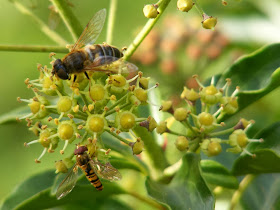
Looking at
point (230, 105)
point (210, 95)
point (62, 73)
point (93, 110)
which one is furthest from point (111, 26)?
point (230, 105)

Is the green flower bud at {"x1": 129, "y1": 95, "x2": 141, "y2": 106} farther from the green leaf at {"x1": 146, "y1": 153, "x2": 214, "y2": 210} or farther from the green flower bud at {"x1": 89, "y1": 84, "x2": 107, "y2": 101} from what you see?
the green leaf at {"x1": 146, "y1": 153, "x2": 214, "y2": 210}

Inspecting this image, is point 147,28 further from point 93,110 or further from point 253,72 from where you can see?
point 253,72

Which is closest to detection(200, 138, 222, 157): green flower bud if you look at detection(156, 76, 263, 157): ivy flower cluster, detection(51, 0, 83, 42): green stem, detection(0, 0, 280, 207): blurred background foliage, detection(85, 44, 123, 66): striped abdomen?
detection(156, 76, 263, 157): ivy flower cluster

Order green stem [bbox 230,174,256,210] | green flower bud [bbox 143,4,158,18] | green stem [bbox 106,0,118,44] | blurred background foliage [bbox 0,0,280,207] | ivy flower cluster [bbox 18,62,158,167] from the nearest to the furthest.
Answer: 1. green flower bud [bbox 143,4,158,18]
2. ivy flower cluster [bbox 18,62,158,167]
3. green stem [bbox 106,0,118,44]
4. green stem [bbox 230,174,256,210]
5. blurred background foliage [bbox 0,0,280,207]

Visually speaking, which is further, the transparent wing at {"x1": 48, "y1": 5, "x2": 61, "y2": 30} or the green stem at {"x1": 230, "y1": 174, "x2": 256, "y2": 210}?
the green stem at {"x1": 230, "y1": 174, "x2": 256, "y2": 210}

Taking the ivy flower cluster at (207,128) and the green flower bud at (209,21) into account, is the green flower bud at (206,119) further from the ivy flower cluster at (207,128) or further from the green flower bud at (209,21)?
the green flower bud at (209,21)

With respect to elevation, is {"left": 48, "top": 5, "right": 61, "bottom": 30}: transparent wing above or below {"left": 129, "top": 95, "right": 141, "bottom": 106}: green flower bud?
below

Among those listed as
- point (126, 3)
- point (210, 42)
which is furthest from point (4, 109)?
point (210, 42)
